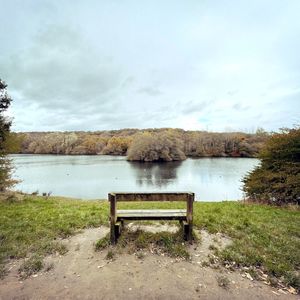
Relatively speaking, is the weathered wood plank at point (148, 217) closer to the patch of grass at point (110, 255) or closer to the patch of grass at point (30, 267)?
the patch of grass at point (110, 255)

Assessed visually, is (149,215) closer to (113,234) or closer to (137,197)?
(137,197)

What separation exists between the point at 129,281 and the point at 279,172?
9.63 metres

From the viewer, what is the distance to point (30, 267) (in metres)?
3.50

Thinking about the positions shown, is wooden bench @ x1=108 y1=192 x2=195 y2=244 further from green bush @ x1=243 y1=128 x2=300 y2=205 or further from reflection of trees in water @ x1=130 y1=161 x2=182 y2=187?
reflection of trees in water @ x1=130 y1=161 x2=182 y2=187

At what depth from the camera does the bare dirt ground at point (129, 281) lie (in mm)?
2916

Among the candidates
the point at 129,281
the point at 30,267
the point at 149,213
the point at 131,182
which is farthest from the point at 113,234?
the point at 131,182

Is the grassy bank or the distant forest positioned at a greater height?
the distant forest

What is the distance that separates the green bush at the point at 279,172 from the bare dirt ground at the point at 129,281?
26.4 ft

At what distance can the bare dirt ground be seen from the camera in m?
2.92

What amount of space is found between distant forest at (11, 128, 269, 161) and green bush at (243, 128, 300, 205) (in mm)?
45548

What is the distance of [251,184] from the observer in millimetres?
11648

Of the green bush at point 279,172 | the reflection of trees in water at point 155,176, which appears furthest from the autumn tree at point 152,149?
the green bush at point 279,172

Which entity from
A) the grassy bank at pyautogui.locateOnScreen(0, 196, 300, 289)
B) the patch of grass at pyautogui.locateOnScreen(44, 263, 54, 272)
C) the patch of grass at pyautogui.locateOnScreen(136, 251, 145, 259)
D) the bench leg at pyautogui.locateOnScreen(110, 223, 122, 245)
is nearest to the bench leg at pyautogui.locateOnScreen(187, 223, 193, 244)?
the grassy bank at pyautogui.locateOnScreen(0, 196, 300, 289)

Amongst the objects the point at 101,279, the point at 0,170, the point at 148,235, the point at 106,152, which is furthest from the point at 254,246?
the point at 106,152
